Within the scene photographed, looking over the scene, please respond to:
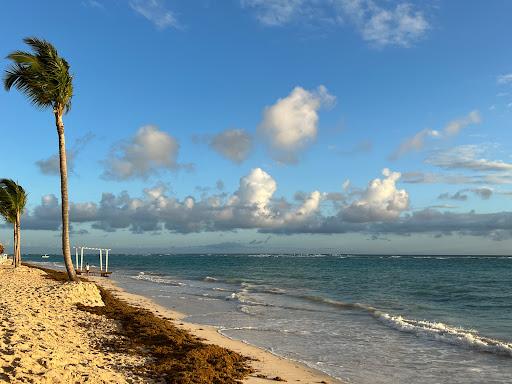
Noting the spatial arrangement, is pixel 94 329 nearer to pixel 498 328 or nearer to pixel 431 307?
pixel 498 328

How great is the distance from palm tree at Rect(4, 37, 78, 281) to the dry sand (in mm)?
7579

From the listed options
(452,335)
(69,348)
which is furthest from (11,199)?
(452,335)

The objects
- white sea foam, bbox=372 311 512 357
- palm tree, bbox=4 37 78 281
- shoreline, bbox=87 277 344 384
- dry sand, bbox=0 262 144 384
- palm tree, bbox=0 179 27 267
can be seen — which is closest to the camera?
dry sand, bbox=0 262 144 384

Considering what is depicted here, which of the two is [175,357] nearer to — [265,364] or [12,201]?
[265,364]

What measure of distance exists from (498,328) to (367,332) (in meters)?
7.57

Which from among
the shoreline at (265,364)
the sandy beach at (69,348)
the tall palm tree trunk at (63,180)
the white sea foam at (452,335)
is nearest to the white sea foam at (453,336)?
the white sea foam at (452,335)

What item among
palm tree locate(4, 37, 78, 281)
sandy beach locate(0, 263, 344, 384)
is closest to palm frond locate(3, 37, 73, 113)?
palm tree locate(4, 37, 78, 281)

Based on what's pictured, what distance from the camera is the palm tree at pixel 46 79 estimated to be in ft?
68.2

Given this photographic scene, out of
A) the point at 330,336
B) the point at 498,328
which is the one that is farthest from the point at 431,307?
→ the point at 330,336

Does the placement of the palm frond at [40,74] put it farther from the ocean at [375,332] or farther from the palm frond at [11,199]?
the palm frond at [11,199]

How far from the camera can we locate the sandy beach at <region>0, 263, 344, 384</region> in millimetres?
8414

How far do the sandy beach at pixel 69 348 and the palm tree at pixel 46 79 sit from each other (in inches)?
284

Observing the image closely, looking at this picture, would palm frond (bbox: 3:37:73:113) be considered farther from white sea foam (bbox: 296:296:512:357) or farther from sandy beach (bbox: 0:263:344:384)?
white sea foam (bbox: 296:296:512:357)

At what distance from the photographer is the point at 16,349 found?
9.19 metres
